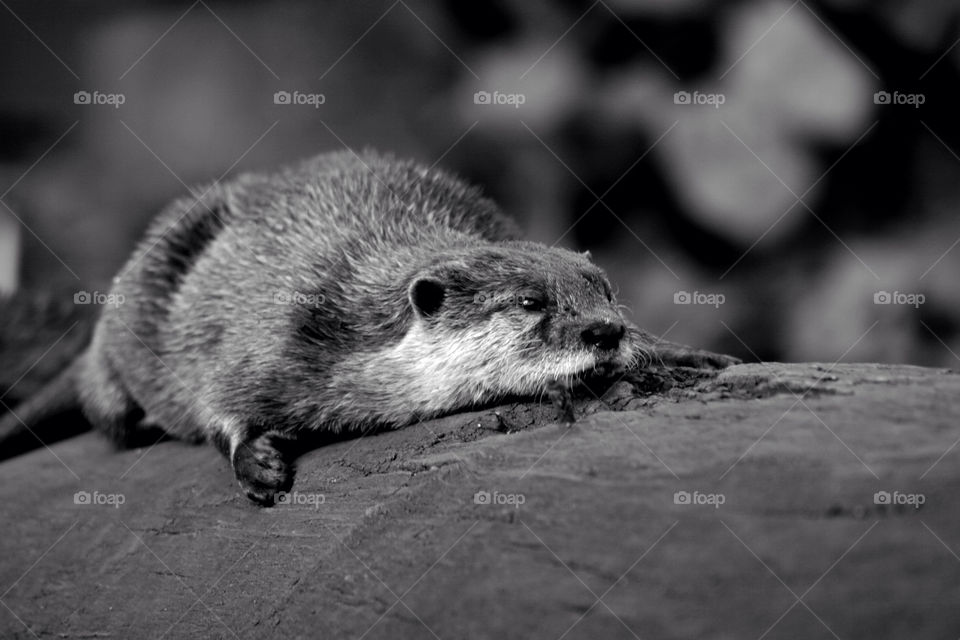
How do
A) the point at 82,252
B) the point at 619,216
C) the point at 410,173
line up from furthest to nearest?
the point at 82,252
the point at 619,216
the point at 410,173

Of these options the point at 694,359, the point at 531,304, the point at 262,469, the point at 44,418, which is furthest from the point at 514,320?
the point at 44,418

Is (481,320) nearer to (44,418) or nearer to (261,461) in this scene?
(261,461)

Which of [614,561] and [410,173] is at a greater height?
[410,173]

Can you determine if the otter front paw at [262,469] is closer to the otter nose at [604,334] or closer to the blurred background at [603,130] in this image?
the otter nose at [604,334]

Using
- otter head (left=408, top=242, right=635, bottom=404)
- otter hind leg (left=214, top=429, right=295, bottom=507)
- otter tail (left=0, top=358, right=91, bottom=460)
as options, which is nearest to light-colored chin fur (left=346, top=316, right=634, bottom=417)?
otter head (left=408, top=242, right=635, bottom=404)

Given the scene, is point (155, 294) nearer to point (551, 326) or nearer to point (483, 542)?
point (551, 326)

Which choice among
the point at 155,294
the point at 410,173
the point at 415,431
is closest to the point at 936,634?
the point at 415,431

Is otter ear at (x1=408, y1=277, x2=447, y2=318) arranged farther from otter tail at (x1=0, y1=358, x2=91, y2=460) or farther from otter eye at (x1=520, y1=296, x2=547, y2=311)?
otter tail at (x1=0, y1=358, x2=91, y2=460)
